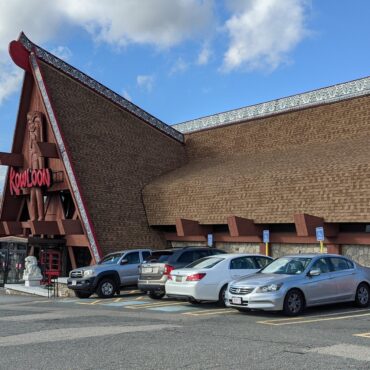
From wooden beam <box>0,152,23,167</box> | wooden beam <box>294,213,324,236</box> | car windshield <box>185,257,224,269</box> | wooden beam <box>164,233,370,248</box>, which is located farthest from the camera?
wooden beam <box>0,152,23,167</box>

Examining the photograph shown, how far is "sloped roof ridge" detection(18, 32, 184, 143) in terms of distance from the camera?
30188mm

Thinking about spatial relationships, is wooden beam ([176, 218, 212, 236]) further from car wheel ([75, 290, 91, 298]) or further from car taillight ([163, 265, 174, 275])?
car taillight ([163, 265, 174, 275])

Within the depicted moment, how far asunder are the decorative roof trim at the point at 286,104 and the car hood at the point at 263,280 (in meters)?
15.4

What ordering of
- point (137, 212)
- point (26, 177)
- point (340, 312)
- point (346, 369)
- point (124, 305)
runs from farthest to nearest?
point (26, 177) < point (137, 212) < point (124, 305) < point (340, 312) < point (346, 369)

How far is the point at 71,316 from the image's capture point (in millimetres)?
13305

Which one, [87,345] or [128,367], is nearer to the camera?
[128,367]

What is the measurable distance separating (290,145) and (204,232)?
6408mm

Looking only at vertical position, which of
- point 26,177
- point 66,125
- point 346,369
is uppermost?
point 66,125

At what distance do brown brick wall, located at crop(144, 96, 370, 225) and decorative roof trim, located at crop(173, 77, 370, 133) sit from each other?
1.30ft

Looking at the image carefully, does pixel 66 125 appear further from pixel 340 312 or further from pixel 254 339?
pixel 254 339

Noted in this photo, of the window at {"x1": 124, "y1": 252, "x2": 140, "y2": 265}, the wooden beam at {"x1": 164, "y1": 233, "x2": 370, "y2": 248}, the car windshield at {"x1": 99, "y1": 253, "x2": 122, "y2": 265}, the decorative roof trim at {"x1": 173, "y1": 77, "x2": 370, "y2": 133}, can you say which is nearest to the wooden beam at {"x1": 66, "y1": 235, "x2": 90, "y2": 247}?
the wooden beam at {"x1": 164, "y1": 233, "x2": 370, "y2": 248}

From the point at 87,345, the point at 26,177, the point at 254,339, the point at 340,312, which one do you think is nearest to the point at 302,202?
the point at 340,312

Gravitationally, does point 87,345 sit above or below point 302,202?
below

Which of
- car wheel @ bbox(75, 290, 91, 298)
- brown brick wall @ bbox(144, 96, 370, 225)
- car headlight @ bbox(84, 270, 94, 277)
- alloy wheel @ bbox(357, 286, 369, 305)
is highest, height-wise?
brown brick wall @ bbox(144, 96, 370, 225)
